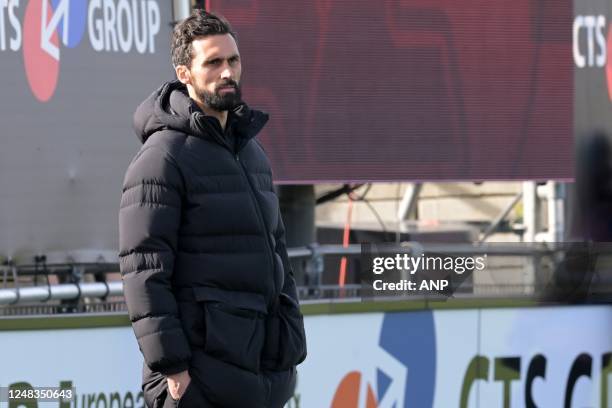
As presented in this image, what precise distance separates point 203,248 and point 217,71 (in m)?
0.46

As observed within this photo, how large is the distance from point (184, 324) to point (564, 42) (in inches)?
170

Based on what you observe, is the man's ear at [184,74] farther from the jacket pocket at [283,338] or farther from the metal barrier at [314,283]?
the metal barrier at [314,283]

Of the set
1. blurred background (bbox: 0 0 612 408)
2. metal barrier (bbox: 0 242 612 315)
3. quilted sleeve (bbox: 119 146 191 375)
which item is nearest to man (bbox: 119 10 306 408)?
quilted sleeve (bbox: 119 146 191 375)

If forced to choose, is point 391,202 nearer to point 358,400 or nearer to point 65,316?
point 358,400

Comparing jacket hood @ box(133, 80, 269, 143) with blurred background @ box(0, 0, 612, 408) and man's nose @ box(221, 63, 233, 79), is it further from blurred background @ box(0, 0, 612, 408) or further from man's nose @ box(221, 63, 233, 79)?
blurred background @ box(0, 0, 612, 408)

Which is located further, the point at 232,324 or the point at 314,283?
the point at 314,283

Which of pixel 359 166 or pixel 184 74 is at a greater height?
pixel 359 166

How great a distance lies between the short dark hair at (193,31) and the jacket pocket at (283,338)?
0.69 m

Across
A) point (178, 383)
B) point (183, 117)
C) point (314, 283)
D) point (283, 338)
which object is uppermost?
point (183, 117)

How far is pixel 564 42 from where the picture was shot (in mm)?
7348

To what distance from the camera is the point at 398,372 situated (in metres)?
6.08

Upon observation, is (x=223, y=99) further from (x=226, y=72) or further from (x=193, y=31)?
(x=193, y=31)

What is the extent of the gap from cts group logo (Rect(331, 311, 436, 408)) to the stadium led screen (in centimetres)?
98

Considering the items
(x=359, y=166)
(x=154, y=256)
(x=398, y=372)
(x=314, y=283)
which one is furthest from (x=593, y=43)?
(x=154, y=256)
